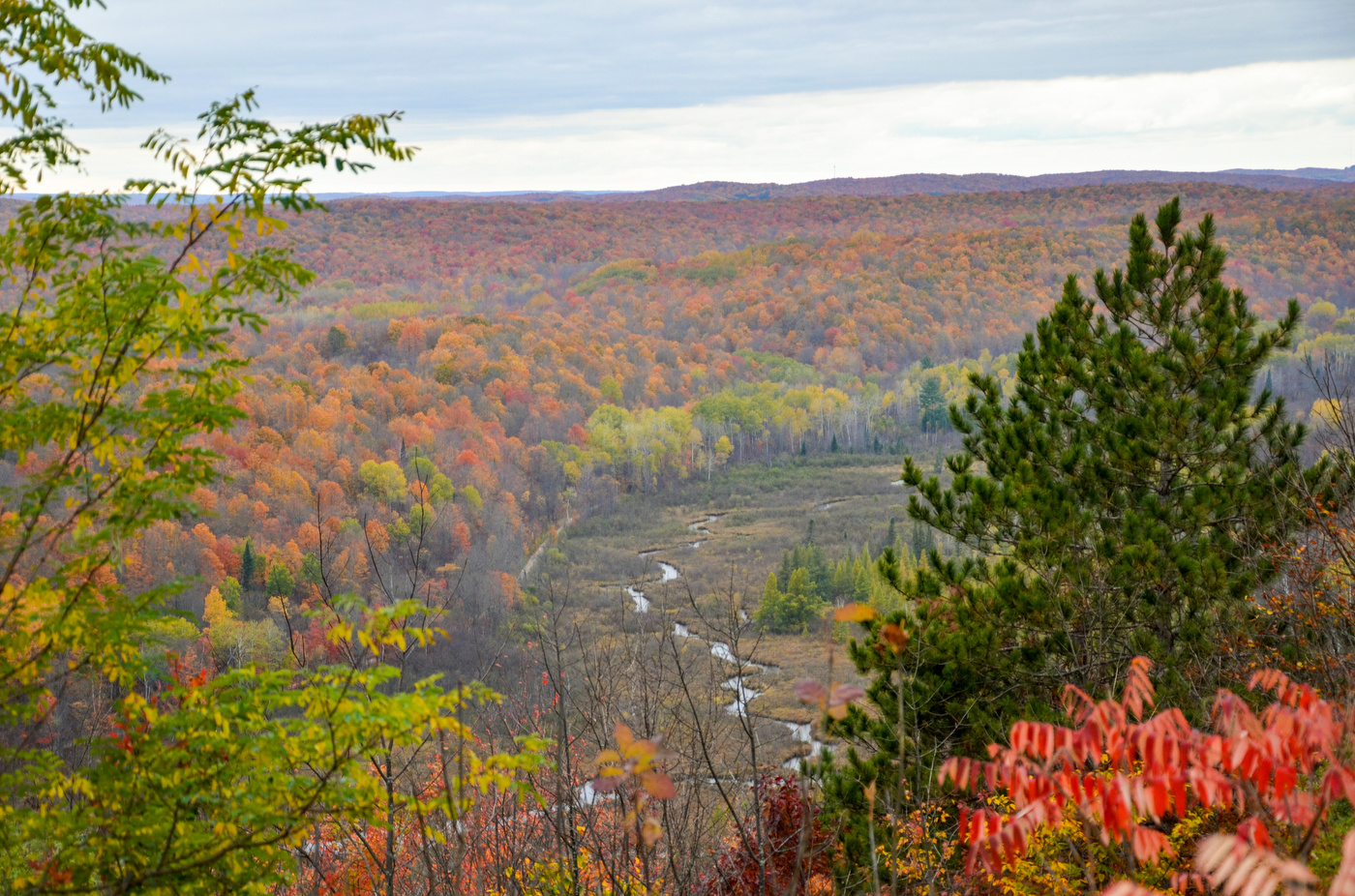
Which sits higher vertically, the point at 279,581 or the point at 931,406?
the point at 279,581

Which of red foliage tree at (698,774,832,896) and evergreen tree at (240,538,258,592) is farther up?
red foliage tree at (698,774,832,896)

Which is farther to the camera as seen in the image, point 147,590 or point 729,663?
point 729,663

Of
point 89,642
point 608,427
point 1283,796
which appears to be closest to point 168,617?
point 89,642

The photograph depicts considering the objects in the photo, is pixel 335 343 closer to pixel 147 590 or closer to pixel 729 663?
pixel 729 663

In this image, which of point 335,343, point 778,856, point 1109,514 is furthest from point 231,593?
point 335,343

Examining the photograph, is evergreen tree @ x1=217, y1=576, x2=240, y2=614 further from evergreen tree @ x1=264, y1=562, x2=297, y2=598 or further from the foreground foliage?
the foreground foliage

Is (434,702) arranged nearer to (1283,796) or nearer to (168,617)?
(168,617)

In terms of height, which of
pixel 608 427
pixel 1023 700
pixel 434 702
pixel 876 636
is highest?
pixel 434 702

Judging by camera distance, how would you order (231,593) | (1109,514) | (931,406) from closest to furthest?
1. (1109,514)
2. (231,593)
3. (931,406)

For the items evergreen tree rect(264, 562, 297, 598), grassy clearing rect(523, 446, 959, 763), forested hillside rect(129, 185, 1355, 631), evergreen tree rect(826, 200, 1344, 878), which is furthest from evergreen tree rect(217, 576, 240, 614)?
evergreen tree rect(826, 200, 1344, 878)

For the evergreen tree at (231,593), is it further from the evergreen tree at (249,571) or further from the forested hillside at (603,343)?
the forested hillside at (603,343)

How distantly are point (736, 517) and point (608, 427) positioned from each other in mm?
19072

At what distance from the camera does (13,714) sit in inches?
175

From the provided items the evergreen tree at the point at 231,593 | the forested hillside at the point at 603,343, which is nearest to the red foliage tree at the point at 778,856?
the forested hillside at the point at 603,343
